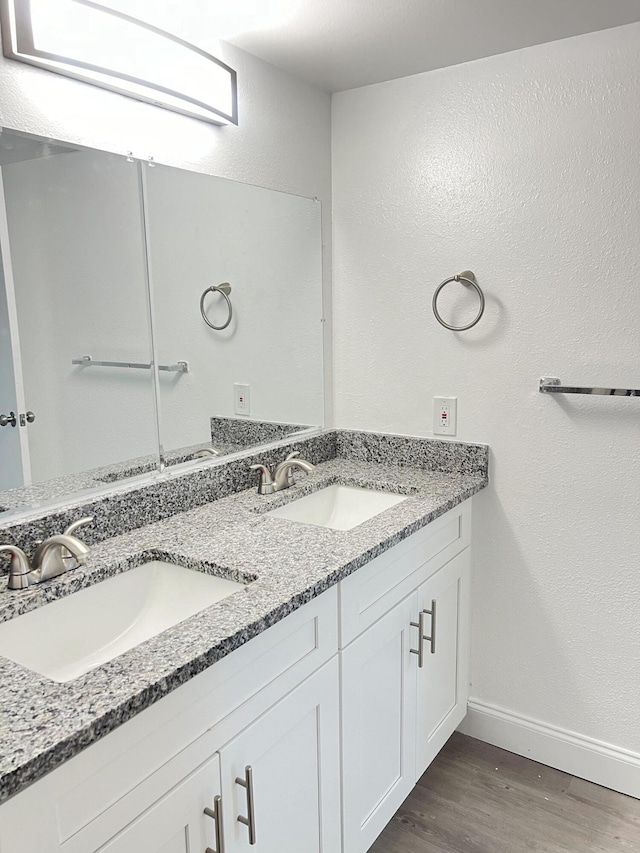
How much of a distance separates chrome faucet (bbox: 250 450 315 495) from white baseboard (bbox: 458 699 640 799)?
1.00 meters

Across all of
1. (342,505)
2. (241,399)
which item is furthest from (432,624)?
(241,399)

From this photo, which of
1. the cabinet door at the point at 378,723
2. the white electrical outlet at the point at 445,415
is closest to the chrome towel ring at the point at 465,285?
the white electrical outlet at the point at 445,415

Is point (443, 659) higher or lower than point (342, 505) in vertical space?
lower

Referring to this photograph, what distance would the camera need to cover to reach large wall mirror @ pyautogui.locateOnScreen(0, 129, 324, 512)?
52.8 inches

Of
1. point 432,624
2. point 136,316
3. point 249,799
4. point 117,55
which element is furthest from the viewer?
point 432,624

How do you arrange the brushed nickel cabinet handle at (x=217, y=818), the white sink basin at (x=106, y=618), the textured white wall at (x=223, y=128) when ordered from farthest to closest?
the textured white wall at (x=223, y=128)
the white sink basin at (x=106, y=618)
the brushed nickel cabinet handle at (x=217, y=818)

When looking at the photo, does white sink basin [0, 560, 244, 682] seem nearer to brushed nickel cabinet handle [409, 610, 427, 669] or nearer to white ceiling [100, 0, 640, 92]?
brushed nickel cabinet handle [409, 610, 427, 669]

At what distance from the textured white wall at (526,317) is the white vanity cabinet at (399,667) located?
0.18 metres

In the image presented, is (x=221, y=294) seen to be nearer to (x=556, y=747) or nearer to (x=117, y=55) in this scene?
(x=117, y=55)

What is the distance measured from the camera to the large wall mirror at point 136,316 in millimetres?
1342

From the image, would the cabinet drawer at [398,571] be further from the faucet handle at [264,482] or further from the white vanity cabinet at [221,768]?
the faucet handle at [264,482]

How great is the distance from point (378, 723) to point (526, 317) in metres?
1.17

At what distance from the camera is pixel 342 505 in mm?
2051

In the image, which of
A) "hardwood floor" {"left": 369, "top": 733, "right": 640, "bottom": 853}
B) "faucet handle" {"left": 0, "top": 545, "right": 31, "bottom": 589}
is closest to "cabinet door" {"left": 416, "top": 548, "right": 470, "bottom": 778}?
"hardwood floor" {"left": 369, "top": 733, "right": 640, "bottom": 853}
